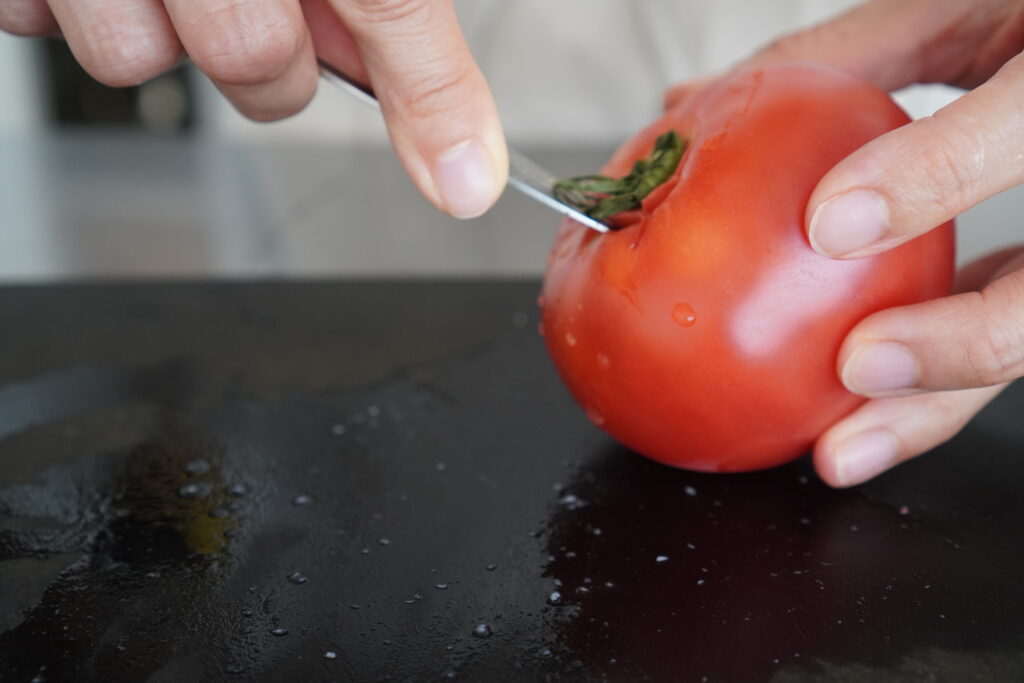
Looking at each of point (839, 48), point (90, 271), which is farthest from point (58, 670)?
point (90, 271)

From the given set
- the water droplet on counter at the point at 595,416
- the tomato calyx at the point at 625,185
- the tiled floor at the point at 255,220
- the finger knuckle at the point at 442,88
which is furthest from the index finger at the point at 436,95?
the tiled floor at the point at 255,220

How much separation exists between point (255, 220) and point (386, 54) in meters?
1.45

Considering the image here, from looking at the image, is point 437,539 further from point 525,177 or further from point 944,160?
point 944,160

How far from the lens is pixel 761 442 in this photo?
0.73 metres

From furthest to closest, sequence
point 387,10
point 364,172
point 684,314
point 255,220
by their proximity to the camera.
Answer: point 364,172
point 255,220
point 684,314
point 387,10

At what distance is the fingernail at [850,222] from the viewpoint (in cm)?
62

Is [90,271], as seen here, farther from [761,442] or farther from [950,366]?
[950,366]

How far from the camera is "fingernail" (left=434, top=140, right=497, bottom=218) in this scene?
0.60 meters

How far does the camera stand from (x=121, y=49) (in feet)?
2.17

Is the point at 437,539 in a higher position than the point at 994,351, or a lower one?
lower

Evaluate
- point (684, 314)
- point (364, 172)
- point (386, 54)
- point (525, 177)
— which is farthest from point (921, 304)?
point (364, 172)

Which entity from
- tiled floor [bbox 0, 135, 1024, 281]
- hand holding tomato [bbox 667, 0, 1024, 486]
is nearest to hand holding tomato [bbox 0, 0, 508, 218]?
hand holding tomato [bbox 667, 0, 1024, 486]

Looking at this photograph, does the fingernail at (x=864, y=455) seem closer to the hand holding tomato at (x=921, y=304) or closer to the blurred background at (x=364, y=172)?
the hand holding tomato at (x=921, y=304)

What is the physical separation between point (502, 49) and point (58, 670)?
6.39 feet
